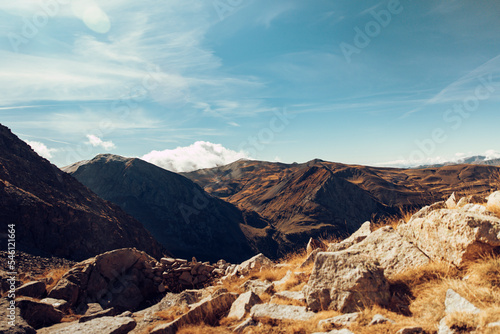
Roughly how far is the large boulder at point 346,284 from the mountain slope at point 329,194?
4441cm

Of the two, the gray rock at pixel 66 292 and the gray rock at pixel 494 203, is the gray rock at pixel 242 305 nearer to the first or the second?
the gray rock at pixel 494 203

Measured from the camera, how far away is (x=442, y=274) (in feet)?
15.2

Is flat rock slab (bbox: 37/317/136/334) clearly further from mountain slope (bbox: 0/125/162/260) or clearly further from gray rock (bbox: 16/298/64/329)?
mountain slope (bbox: 0/125/162/260)

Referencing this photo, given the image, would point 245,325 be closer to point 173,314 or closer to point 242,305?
point 242,305

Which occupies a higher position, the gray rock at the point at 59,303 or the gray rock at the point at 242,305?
the gray rock at the point at 242,305

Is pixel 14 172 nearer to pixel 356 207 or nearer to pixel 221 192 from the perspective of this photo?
pixel 356 207

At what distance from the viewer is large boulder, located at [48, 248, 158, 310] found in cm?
922

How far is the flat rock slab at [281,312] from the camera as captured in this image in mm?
4816

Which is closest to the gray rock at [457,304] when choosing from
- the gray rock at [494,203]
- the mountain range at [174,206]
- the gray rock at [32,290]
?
the gray rock at [494,203]

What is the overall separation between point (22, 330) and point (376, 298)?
23.8ft

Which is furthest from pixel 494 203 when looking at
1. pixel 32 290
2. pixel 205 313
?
pixel 32 290

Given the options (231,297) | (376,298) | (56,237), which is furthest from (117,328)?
→ (56,237)

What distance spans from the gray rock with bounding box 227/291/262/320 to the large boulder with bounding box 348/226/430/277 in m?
2.48

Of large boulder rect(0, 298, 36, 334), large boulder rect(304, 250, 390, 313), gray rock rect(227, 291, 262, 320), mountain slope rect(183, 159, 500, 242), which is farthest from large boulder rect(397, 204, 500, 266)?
mountain slope rect(183, 159, 500, 242)
